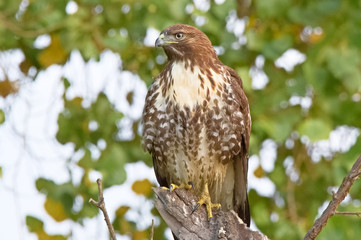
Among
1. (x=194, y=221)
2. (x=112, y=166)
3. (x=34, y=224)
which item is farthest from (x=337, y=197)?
(x=34, y=224)

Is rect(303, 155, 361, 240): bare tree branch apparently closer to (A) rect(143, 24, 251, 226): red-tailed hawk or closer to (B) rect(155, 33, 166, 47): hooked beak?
(A) rect(143, 24, 251, 226): red-tailed hawk

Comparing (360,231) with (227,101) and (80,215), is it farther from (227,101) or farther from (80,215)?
(80,215)

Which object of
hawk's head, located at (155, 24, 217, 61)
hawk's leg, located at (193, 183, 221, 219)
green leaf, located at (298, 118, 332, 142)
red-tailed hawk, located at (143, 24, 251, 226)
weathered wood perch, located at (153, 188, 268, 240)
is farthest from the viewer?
green leaf, located at (298, 118, 332, 142)

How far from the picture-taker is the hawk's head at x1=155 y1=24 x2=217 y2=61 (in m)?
4.96

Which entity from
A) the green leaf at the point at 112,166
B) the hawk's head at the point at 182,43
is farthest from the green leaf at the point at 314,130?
the green leaf at the point at 112,166

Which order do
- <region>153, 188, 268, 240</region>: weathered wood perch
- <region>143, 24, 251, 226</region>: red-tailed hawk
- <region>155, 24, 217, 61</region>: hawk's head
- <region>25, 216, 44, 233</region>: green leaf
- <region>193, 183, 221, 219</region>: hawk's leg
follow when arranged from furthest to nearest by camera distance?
<region>25, 216, 44, 233</region>: green leaf → <region>155, 24, 217, 61</region>: hawk's head → <region>143, 24, 251, 226</region>: red-tailed hawk → <region>193, 183, 221, 219</region>: hawk's leg → <region>153, 188, 268, 240</region>: weathered wood perch

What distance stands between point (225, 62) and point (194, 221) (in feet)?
7.27

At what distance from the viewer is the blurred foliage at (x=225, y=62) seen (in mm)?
5695

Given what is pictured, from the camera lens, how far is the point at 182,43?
497 cm

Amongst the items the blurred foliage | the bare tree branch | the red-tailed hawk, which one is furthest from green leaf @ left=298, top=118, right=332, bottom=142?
the bare tree branch

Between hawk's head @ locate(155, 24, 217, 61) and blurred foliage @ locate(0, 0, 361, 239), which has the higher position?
blurred foliage @ locate(0, 0, 361, 239)

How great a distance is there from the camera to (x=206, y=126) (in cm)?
487

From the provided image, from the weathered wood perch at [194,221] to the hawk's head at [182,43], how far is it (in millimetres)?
856

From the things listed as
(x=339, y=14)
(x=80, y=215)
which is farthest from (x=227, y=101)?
(x=80, y=215)
